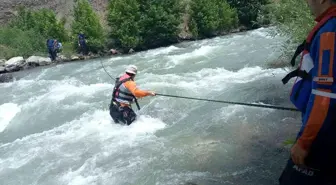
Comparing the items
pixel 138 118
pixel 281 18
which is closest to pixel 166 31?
pixel 281 18

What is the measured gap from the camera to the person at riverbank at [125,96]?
8.20m

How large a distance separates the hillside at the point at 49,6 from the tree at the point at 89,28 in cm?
583

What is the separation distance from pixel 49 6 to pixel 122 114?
27587 mm

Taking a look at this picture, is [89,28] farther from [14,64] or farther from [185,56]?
[185,56]

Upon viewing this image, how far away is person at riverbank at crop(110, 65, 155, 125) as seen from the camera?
323 inches

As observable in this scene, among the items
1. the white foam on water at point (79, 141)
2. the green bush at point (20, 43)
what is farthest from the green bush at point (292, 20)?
the green bush at point (20, 43)

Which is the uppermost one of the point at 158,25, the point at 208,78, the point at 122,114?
the point at 122,114

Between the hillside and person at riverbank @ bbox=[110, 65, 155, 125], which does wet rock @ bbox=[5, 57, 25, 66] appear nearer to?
the hillside

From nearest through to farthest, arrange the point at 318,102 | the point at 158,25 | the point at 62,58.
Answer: the point at 318,102 < the point at 62,58 < the point at 158,25

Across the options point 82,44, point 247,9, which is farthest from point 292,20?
point 247,9

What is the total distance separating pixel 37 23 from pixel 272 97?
73.3ft

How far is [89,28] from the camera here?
25.2 metres

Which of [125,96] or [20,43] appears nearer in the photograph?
[125,96]

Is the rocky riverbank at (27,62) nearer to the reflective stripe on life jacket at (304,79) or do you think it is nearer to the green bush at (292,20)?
the green bush at (292,20)
